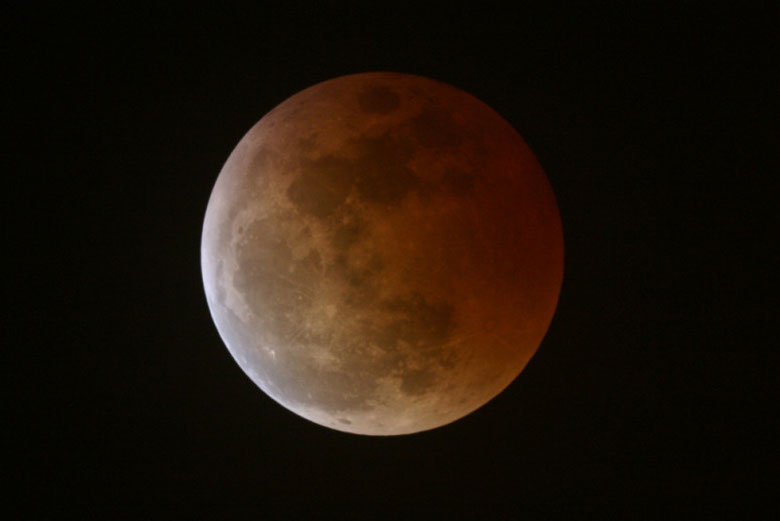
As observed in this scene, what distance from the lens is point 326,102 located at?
11.1 feet

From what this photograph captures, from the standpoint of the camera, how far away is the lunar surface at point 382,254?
2.91 m

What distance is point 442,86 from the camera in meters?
3.67

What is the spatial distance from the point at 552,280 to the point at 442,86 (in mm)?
1468

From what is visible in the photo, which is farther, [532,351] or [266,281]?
[532,351]

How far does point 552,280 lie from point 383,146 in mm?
1398

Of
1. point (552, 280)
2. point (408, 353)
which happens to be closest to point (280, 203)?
point (408, 353)

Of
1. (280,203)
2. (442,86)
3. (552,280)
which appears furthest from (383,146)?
(552,280)

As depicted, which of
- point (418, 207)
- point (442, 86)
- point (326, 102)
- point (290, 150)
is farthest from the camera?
point (442, 86)

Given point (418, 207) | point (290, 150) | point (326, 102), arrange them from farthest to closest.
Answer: point (326, 102)
point (290, 150)
point (418, 207)

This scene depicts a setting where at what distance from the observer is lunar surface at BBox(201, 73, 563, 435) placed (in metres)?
2.91

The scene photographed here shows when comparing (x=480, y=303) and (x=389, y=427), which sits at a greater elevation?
(x=480, y=303)

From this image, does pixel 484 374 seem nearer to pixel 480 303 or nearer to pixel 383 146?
pixel 480 303

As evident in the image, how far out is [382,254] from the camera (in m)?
2.88

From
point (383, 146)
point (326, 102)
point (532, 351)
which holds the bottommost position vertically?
point (532, 351)
